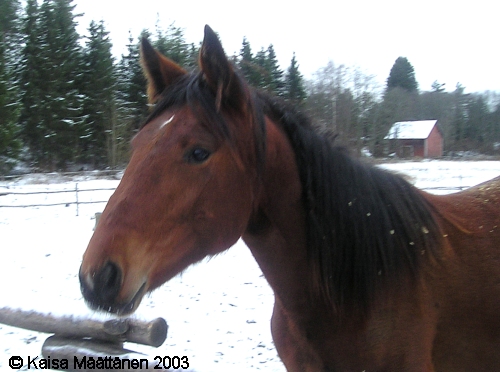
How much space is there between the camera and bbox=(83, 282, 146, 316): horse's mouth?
4.76 feet

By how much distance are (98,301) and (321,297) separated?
3.40ft

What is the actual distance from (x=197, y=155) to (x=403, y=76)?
67.3 metres

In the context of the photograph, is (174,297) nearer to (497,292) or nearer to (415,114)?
(497,292)

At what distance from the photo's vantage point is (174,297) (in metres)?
6.57

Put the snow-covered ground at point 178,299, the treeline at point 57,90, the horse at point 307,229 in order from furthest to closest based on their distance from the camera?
the treeline at point 57,90
the snow-covered ground at point 178,299
the horse at point 307,229

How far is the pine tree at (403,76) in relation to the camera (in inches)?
2405

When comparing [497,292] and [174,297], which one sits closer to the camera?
[497,292]

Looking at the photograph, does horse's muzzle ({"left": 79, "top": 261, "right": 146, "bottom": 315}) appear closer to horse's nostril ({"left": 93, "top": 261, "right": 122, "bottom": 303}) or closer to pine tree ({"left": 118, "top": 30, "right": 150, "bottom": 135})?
horse's nostril ({"left": 93, "top": 261, "right": 122, "bottom": 303})

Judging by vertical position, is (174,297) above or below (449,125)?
below

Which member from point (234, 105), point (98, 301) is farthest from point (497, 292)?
point (98, 301)

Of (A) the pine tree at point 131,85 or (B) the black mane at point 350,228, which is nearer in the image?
(B) the black mane at point 350,228

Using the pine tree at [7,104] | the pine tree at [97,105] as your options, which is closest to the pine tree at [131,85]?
the pine tree at [97,105]

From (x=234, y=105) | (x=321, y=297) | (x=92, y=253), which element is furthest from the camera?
(x=321, y=297)

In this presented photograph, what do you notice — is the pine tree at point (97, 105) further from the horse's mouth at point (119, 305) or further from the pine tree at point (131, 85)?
the horse's mouth at point (119, 305)
